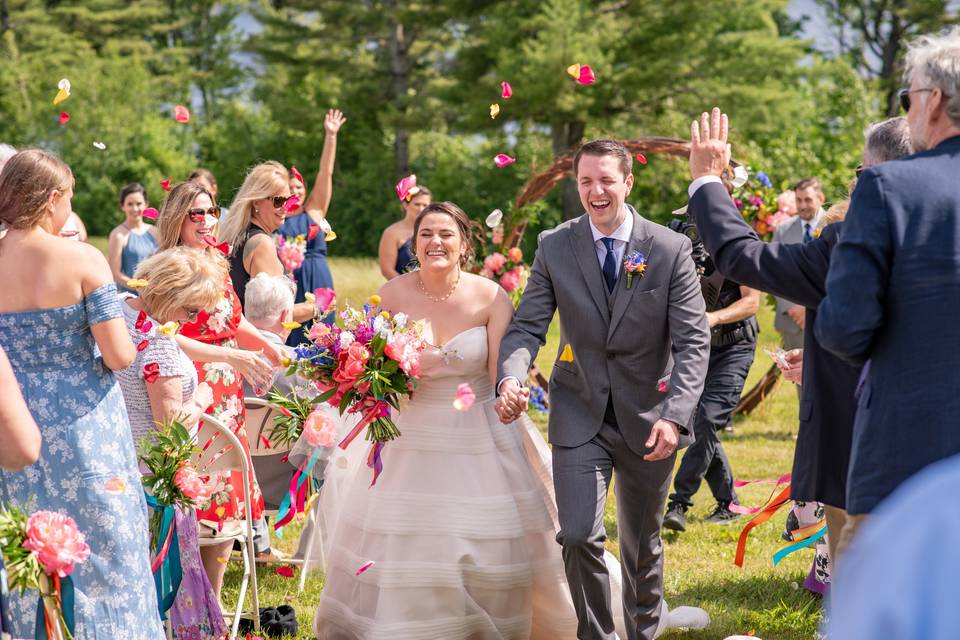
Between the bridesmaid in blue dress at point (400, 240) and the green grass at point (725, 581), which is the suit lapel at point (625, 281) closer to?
the green grass at point (725, 581)

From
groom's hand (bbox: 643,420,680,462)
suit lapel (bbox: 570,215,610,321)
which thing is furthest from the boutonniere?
groom's hand (bbox: 643,420,680,462)

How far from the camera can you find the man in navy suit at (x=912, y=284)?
2.93m

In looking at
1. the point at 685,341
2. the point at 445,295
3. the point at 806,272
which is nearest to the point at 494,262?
the point at 445,295

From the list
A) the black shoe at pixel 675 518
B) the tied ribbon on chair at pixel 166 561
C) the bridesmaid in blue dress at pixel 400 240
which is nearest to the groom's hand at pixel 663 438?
the tied ribbon on chair at pixel 166 561

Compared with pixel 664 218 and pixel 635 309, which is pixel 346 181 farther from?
pixel 635 309

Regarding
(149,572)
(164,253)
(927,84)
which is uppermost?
(927,84)

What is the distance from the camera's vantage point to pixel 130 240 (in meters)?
11.1

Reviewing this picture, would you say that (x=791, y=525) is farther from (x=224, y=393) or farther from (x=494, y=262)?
(x=494, y=262)

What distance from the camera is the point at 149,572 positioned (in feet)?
13.6

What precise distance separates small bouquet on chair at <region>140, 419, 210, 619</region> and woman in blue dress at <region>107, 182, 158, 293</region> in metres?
6.69

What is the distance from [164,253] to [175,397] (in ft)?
2.35

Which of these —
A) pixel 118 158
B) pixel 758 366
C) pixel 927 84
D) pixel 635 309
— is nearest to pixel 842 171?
pixel 758 366

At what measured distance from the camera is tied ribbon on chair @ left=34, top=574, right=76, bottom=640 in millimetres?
3340

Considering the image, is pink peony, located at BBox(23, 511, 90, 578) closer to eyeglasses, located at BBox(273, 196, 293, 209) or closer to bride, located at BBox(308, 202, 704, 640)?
bride, located at BBox(308, 202, 704, 640)
